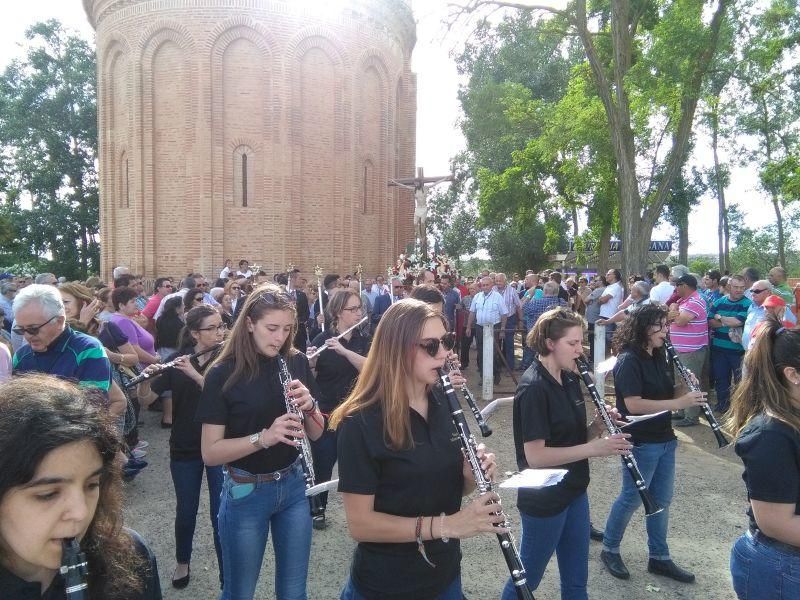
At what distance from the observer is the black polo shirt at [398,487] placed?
2180mm

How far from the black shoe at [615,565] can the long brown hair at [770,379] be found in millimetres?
2122

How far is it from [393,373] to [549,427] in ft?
4.26

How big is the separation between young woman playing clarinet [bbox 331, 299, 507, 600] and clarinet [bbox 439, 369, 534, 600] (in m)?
0.04

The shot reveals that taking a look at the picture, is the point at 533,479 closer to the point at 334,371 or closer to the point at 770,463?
the point at 770,463

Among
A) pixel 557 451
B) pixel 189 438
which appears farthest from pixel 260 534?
pixel 557 451

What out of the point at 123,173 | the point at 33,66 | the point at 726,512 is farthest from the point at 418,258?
the point at 33,66

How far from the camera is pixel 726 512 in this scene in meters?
5.42

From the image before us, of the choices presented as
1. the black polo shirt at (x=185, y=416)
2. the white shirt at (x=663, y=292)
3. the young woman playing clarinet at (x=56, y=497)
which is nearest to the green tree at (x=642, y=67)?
the white shirt at (x=663, y=292)

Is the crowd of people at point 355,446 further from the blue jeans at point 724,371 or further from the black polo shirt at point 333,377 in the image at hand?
the blue jeans at point 724,371

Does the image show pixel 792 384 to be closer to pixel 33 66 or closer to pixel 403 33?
pixel 403 33

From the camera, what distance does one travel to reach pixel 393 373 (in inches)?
89.7

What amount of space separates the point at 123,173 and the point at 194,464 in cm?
2086

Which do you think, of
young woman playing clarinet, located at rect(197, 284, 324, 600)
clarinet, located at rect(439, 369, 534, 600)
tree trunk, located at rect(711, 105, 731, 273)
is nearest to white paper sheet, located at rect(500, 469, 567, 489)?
clarinet, located at rect(439, 369, 534, 600)

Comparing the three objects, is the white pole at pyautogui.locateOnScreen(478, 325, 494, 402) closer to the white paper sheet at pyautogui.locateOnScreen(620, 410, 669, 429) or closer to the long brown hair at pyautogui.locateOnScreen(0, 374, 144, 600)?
the white paper sheet at pyautogui.locateOnScreen(620, 410, 669, 429)
